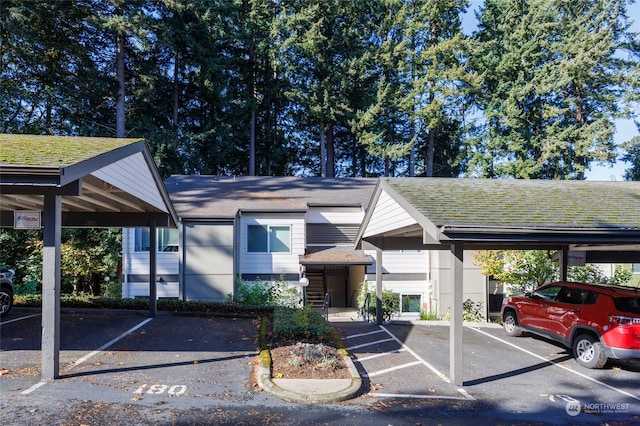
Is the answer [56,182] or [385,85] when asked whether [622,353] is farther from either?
[385,85]

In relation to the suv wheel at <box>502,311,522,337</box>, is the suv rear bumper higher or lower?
higher

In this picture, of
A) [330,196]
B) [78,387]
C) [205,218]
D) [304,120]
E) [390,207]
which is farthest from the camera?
[304,120]

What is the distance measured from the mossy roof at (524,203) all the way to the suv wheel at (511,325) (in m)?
3.58

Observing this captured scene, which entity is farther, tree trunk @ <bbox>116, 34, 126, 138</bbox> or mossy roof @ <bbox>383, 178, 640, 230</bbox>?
tree trunk @ <bbox>116, 34, 126, 138</bbox>

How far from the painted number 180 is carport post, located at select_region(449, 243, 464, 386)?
444 centimetres

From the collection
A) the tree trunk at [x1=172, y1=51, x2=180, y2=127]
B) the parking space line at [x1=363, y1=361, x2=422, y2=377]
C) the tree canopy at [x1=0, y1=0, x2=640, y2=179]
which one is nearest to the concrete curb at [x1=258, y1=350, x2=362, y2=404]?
the parking space line at [x1=363, y1=361, x2=422, y2=377]

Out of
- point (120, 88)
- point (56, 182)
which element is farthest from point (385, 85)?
point (56, 182)

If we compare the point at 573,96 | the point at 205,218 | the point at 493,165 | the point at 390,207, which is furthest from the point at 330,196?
the point at 573,96

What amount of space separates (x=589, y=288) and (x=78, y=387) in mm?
Answer: 9756

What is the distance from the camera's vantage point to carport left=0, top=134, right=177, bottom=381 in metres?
6.59

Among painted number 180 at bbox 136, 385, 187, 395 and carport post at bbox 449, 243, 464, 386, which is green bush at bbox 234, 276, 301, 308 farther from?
painted number 180 at bbox 136, 385, 187, 395

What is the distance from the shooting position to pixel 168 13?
30812mm

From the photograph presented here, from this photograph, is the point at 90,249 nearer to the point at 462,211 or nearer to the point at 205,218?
the point at 205,218

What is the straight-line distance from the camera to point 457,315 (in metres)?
7.96
